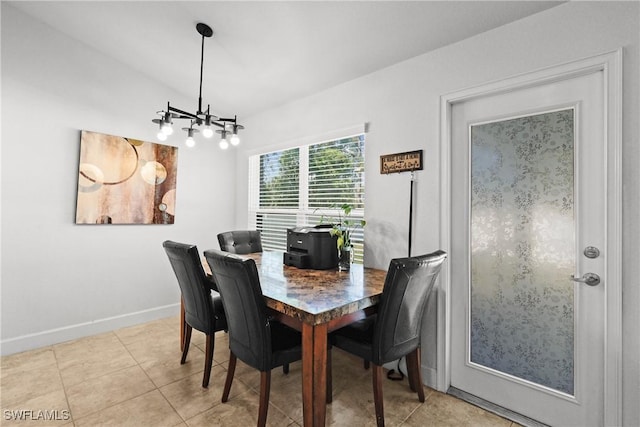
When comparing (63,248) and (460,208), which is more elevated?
(460,208)

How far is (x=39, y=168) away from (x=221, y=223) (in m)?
1.89

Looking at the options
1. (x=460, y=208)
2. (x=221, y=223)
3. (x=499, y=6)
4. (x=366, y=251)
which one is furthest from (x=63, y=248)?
(x=499, y=6)

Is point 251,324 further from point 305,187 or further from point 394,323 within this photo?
point 305,187

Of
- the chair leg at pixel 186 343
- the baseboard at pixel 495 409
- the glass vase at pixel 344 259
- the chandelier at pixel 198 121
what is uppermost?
the chandelier at pixel 198 121

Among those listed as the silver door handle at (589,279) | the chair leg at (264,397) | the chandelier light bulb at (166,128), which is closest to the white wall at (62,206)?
the chandelier light bulb at (166,128)

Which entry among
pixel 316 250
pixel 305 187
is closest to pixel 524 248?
pixel 316 250

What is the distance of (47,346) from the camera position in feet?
9.09

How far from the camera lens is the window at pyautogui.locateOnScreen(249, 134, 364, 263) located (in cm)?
282

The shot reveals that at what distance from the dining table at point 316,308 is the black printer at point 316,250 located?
0.17m

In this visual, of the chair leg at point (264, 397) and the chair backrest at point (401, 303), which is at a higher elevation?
the chair backrest at point (401, 303)

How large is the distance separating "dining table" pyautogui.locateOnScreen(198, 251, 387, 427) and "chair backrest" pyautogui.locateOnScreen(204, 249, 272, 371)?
3.8 inches

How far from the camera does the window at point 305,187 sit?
9.24 ft

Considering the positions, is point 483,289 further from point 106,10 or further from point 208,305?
point 106,10

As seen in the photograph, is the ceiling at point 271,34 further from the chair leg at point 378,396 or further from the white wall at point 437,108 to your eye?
the chair leg at point 378,396
